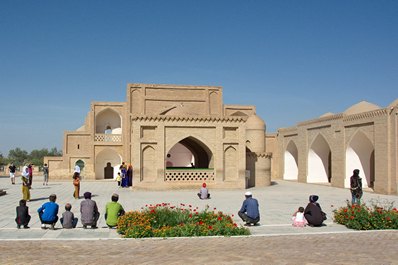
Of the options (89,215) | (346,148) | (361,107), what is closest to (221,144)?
(346,148)

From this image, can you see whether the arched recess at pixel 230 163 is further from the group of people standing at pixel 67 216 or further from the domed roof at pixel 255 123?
the group of people standing at pixel 67 216

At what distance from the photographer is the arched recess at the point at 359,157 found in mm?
24703

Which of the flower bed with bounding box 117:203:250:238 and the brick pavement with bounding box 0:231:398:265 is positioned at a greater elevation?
the flower bed with bounding box 117:203:250:238

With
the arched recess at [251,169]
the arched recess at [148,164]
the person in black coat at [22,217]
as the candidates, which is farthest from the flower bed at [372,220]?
the arched recess at [251,169]

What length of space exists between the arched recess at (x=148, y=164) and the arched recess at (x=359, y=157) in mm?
10977

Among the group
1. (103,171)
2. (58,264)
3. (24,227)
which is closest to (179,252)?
(58,264)

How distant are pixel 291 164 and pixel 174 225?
2555 cm

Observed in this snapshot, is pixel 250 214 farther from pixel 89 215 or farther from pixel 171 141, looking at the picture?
pixel 171 141

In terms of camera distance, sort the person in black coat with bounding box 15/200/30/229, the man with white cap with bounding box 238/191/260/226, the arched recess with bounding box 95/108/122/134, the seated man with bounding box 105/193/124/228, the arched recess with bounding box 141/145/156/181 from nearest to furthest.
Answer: the person in black coat with bounding box 15/200/30/229, the seated man with bounding box 105/193/124/228, the man with white cap with bounding box 238/191/260/226, the arched recess with bounding box 141/145/156/181, the arched recess with bounding box 95/108/122/134

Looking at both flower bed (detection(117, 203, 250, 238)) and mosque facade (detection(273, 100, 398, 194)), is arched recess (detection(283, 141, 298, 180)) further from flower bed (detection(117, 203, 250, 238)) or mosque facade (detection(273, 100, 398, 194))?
flower bed (detection(117, 203, 250, 238))

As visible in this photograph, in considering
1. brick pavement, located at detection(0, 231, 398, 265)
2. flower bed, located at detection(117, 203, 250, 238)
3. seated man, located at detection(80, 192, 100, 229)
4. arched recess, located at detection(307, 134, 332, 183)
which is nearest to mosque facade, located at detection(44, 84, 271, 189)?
arched recess, located at detection(307, 134, 332, 183)

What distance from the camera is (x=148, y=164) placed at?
22.3 metres

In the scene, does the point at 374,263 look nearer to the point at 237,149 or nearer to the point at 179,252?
the point at 179,252

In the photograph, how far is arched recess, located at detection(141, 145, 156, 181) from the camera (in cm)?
2217
